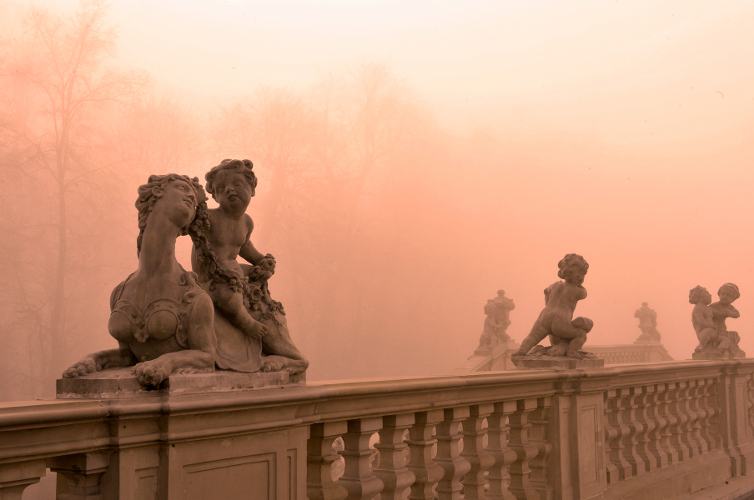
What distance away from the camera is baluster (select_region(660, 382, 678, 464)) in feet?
21.2

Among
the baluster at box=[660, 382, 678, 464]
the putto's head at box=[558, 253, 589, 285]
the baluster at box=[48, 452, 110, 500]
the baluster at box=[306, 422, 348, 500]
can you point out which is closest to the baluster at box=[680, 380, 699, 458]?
the baluster at box=[660, 382, 678, 464]

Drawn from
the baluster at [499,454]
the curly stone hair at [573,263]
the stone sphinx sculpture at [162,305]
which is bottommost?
the baluster at [499,454]

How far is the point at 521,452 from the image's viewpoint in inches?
176

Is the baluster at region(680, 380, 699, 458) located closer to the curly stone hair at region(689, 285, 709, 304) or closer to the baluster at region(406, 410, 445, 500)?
the curly stone hair at region(689, 285, 709, 304)

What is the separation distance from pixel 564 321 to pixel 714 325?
415 centimetres

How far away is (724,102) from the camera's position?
23.7 metres

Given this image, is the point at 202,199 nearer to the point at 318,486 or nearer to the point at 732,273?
the point at 318,486

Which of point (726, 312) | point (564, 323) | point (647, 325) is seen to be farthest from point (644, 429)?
point (647, 325)

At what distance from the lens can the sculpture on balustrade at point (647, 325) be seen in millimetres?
22516

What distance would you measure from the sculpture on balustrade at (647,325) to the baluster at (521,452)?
19488mm

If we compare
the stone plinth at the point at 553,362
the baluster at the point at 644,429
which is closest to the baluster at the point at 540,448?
the stone plinth at the point at 553,362

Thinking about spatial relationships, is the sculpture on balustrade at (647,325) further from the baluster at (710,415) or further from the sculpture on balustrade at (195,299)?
the sculpture on balustrade at (195,299)

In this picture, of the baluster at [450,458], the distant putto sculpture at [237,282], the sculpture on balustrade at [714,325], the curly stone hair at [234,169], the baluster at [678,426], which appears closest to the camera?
the distant putto sculpture at [237,282]

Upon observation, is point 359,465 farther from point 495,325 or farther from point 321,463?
point 495,325
